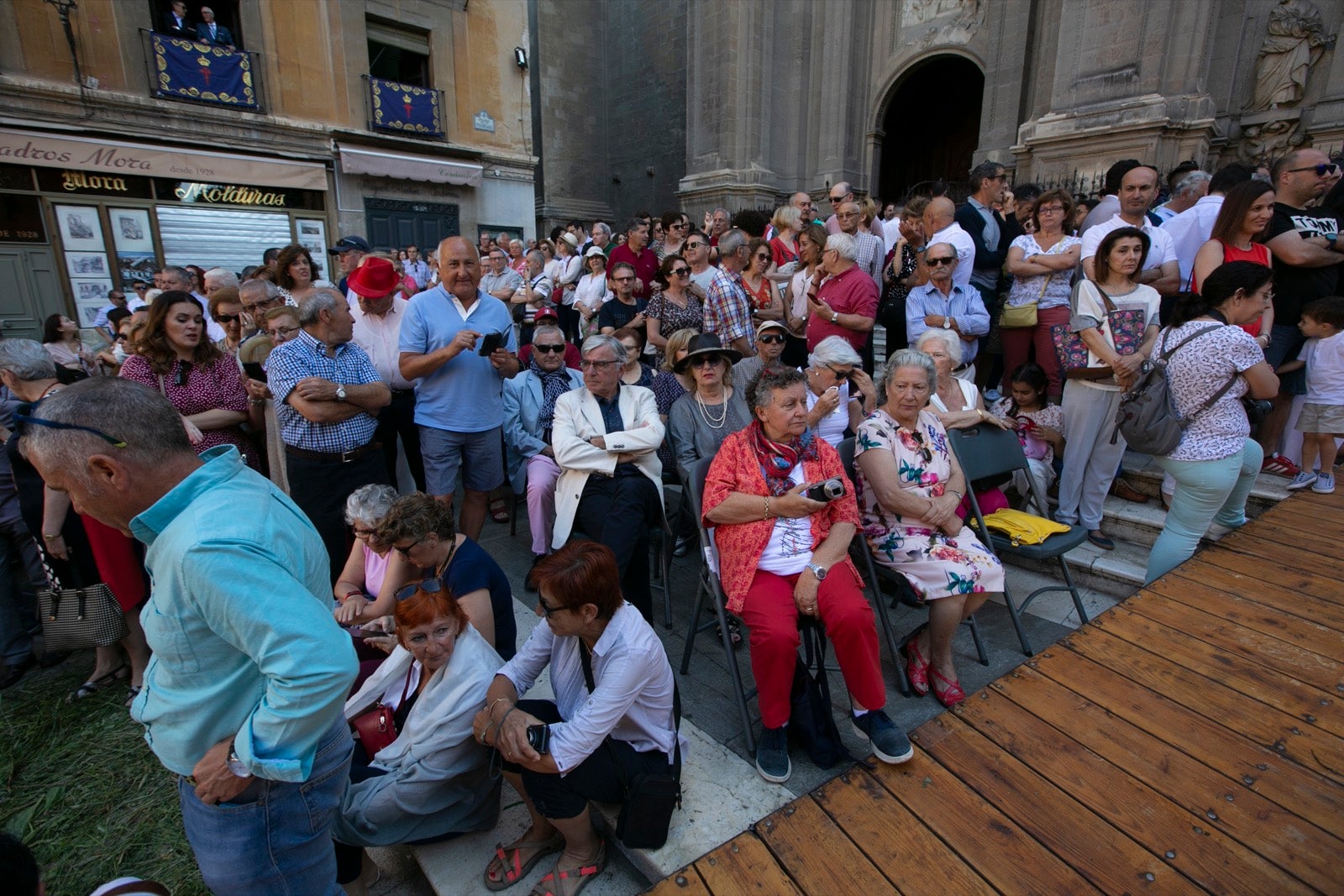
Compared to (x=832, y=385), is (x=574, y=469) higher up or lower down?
lower down

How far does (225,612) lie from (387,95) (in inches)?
639

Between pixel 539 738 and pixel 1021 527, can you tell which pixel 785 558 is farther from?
pixel 1021 527

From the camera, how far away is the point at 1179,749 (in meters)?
2.15

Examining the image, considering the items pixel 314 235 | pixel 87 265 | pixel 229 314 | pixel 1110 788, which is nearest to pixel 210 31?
pixel 314 235

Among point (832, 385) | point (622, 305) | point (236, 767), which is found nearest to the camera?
point (236, 767)

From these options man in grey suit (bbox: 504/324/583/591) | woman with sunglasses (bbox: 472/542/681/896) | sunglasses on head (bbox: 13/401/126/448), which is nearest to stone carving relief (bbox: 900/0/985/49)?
man in grey suit (bbox: 504/324/583/591)

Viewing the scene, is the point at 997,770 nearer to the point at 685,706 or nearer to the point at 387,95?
the point at 685,706

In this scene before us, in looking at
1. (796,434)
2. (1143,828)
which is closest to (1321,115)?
(796,434)

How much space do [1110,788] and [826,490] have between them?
1345mm

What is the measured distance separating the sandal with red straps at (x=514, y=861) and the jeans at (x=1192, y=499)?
11.1ft

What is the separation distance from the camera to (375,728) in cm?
246

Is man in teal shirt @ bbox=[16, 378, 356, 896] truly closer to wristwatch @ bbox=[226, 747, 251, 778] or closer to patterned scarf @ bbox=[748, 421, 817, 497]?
wristwatch @ bbox=[226, 747, 251, 778]

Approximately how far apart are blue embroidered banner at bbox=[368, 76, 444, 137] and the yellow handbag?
1553cm

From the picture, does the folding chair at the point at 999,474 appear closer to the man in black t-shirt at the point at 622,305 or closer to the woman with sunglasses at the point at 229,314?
the man in black t-shirt at the point at 622,305
